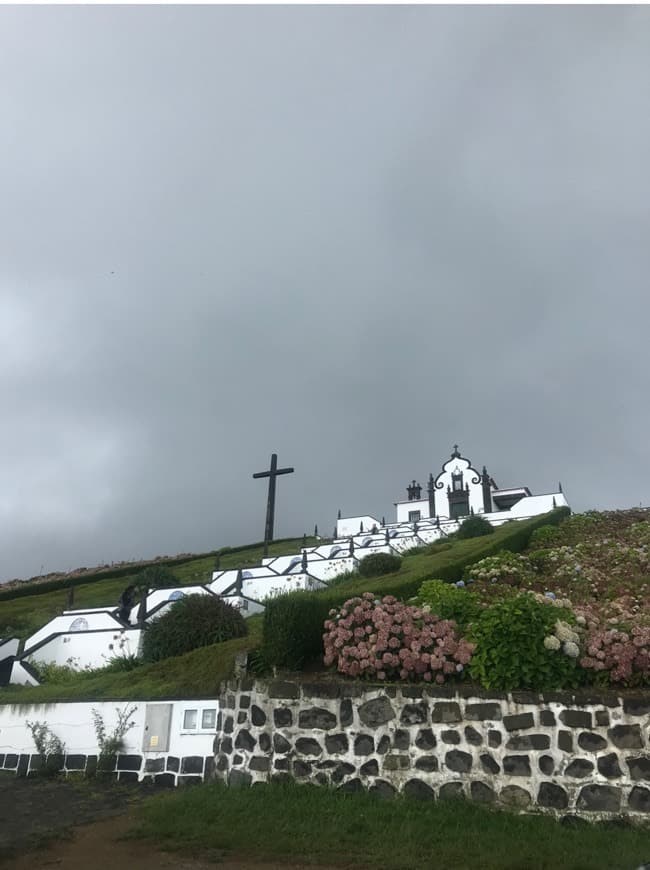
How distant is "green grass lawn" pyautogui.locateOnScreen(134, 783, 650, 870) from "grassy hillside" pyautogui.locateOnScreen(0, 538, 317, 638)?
17856 mm

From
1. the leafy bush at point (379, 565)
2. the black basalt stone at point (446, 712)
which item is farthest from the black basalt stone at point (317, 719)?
the leafy bush at point (379, 565)

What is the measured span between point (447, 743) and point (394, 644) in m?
1.36

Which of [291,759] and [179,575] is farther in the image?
[179,575]

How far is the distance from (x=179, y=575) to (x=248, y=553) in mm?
10602

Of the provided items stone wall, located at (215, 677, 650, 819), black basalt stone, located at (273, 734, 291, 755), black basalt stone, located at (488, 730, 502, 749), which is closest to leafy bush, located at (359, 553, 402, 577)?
stone wall, located at (215, 677, 650, 819)

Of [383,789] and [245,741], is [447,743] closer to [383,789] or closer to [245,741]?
[383,789]

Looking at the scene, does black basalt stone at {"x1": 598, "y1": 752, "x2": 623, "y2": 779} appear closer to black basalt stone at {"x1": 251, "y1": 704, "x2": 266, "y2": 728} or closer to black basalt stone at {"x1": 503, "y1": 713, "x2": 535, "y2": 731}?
black basalt stone at {"x1": 503, "y1": 713, "x2": 535, "y2": 731}

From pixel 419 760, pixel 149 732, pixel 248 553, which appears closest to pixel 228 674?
pixel 149 732

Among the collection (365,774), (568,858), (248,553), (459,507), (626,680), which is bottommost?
(568,858)

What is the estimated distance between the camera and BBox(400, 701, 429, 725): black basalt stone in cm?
819

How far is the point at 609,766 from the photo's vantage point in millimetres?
7289

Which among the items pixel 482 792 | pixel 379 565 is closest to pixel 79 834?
pixel 482 792

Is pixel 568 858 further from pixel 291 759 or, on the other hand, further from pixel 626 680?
pixel 291 759

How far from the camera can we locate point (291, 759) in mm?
8688
